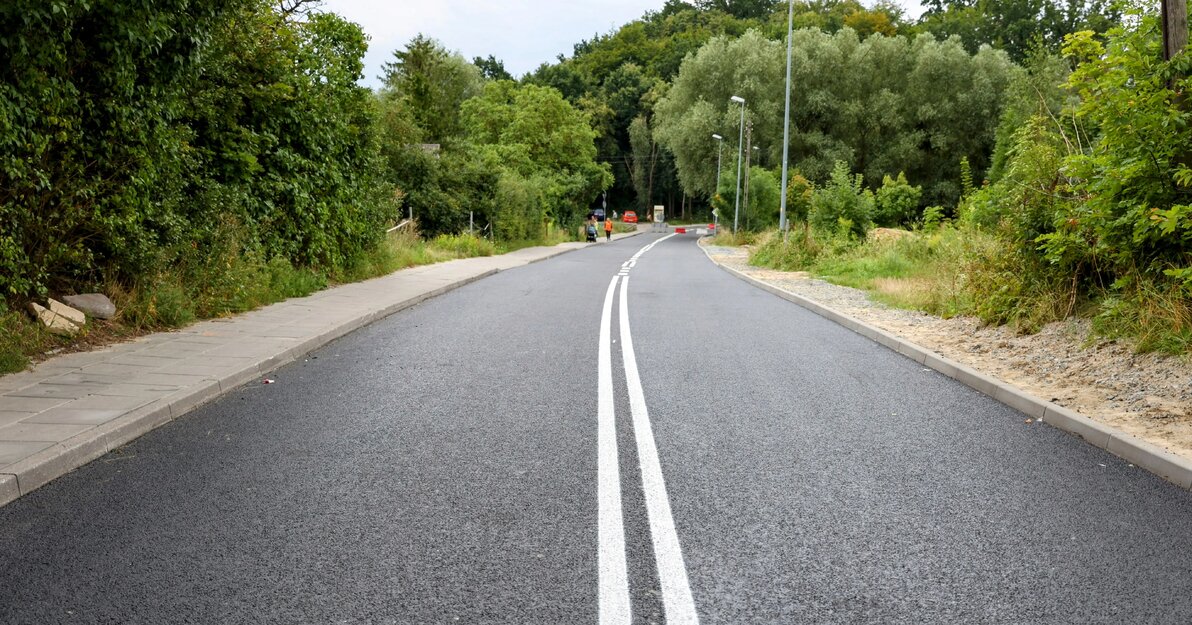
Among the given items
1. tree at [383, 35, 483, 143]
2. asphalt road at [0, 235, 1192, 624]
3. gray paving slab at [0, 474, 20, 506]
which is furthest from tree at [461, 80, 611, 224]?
gray paving slab at [0, 474, 20, 506]

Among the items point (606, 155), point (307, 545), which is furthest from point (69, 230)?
point (606, 155)

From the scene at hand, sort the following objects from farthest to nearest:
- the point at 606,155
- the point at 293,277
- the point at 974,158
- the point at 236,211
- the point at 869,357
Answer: the point at 606,155 < the point at 974,158 < the point at 293,277 < the point at 236,211 < the point at 869,357

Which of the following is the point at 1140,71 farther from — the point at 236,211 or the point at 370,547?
the point at 236,211

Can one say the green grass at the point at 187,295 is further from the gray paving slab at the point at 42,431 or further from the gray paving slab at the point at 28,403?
the gray paving slab at the point at 42,431

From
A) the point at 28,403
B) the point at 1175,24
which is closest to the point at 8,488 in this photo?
the point at 28,403

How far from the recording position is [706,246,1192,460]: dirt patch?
20.0ft

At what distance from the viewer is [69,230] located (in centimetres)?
853

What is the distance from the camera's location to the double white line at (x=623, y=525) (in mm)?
3291

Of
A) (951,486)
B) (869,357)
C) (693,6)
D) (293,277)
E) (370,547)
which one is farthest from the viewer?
(693,6)

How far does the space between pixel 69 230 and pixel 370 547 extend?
21.6ft

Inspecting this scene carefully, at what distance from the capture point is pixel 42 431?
17.5 feet

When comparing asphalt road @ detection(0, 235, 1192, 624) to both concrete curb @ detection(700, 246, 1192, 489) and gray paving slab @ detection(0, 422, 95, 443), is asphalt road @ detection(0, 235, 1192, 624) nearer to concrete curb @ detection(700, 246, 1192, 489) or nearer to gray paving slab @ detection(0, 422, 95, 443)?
concrete curb @ detection(700, 246, 1192, 489)

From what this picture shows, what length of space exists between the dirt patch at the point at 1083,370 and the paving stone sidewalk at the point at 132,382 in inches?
261

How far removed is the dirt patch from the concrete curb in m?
0.15
